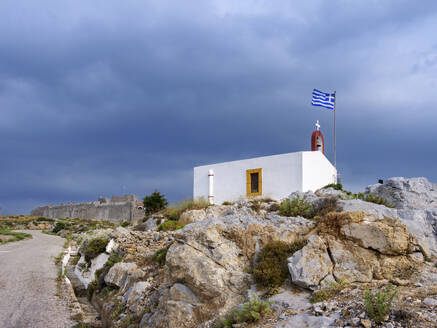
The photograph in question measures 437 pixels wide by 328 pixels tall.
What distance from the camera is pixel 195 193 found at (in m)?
26.1

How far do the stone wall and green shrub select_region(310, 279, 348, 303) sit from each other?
43.9 m

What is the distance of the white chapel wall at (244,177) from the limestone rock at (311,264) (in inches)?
555

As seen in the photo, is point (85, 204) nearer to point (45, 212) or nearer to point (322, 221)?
point (45, 212)

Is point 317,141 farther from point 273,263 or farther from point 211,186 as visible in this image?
point 273,263

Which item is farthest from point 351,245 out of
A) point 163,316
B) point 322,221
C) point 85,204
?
point 85,204

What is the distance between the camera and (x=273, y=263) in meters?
7.82

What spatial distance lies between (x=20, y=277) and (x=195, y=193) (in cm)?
1306

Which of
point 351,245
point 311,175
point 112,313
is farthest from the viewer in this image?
point 311,175

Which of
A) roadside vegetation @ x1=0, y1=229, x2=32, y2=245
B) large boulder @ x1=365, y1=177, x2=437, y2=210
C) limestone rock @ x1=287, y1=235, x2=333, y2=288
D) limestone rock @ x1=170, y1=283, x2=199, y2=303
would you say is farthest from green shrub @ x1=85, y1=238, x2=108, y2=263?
roadside vegetation @ x1=0, y1=229, x2=32, y2=245

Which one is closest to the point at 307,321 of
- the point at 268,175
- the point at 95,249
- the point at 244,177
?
the point at 95,249

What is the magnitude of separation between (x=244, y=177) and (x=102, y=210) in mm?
39265

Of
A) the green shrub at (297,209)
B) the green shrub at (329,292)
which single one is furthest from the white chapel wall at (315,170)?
the green shrub at (329,292)

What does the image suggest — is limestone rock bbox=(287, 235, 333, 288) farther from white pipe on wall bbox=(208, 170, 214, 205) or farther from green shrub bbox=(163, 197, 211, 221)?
white pipe on wall bbox=(208, 170, 214, 205)

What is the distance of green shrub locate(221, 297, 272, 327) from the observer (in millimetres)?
6363
